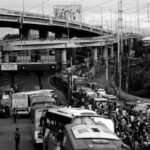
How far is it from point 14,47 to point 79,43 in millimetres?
15394

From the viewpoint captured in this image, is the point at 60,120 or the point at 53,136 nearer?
the point at 53,136

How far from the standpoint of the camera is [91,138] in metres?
11.4

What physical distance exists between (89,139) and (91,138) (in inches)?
2.5

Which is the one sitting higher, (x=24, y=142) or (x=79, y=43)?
(x=79, y=43)

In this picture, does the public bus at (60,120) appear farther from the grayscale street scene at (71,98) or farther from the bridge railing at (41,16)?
the bridge railing at (41,16)

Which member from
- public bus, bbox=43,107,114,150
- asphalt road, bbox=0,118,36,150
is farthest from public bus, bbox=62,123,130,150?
asphalt road, bbox=0,118,36,150

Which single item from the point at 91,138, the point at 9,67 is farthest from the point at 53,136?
the point at 9,67

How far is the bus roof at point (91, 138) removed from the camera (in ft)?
35.7

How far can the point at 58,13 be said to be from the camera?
6260 inches

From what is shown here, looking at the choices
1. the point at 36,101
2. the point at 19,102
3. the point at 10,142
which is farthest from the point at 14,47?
the point at 10,142

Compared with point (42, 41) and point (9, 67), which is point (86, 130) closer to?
point (9, 67)

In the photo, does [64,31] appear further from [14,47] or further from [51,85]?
[51,85]

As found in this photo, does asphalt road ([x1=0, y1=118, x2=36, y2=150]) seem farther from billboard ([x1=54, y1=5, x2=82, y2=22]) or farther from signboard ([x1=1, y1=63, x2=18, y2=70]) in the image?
billboard ([x1=54, y1=5, x2=82, y2=22])

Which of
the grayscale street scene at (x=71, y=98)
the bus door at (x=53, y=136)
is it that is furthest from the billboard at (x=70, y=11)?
the bus door at (x=53, y=136)
